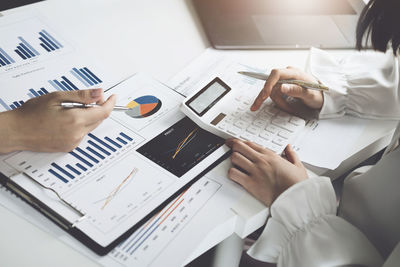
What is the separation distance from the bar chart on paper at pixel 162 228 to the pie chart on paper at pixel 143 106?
0.20m

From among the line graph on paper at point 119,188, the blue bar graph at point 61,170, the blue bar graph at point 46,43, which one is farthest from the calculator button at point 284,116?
the blue bar graph at point 46,43

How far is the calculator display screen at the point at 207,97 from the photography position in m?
0.82

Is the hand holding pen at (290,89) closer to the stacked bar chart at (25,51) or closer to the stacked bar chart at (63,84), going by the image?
the stacked bar chart at (63,84)

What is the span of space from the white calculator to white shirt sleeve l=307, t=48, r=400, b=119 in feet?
0.38

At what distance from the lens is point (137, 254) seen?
0.60m

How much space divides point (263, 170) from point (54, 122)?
1.32 ft

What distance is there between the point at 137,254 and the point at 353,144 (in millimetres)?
513

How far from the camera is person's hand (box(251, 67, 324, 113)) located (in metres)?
0.86

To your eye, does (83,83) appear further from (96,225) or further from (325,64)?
(325,64)

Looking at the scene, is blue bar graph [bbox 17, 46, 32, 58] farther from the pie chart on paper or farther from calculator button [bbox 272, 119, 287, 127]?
calculator button [bbox 272, 119, 287, 127]

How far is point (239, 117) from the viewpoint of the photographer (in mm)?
837

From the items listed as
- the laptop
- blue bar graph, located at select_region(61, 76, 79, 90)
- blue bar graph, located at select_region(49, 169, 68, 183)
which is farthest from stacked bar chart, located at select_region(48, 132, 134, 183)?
the laptop

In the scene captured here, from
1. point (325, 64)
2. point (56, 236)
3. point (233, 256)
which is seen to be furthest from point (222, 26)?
point (56, 236)

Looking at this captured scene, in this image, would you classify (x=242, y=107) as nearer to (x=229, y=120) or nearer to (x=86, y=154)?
(x=229, y=120)
